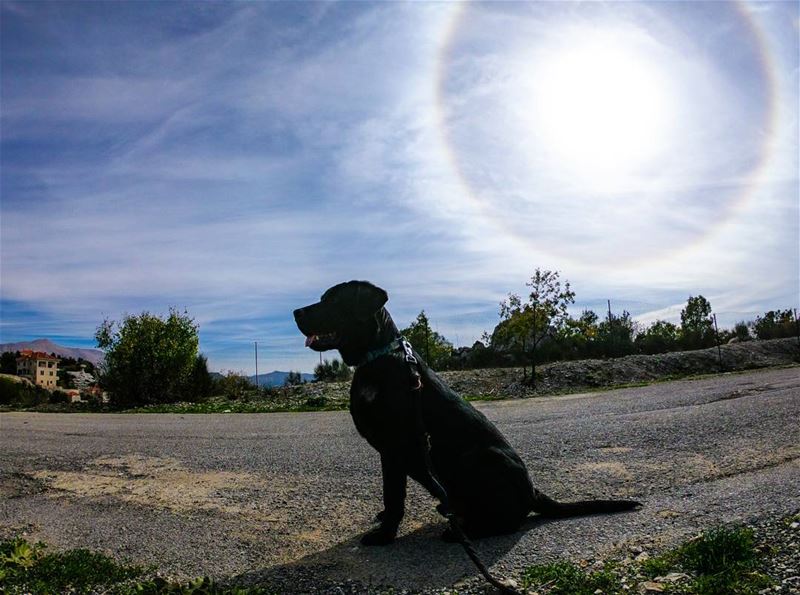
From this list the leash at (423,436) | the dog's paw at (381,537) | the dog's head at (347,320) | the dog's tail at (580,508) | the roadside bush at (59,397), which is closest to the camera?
the leash at (423,436)

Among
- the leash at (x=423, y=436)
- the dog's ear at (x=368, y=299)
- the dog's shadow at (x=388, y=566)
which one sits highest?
the dog's ear at (x=368, y=299)

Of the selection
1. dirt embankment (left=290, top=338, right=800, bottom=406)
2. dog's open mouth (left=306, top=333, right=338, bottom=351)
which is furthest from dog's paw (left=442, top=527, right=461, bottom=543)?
dirt embankment (left=290, top=338, right=800, bottom=406)

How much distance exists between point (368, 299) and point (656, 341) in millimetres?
31584

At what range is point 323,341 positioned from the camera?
4070 mm

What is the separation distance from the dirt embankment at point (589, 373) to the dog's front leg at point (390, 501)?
14.4 m

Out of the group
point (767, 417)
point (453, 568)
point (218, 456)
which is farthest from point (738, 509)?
point (218, 456)

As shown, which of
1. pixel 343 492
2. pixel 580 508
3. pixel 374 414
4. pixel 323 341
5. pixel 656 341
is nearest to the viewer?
pixel 374 414

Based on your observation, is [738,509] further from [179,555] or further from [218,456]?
[218,456]

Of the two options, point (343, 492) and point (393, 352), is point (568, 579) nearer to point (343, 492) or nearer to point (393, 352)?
point (393, 352)

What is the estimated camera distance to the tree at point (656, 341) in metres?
31.2

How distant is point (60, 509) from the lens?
18.1 ft

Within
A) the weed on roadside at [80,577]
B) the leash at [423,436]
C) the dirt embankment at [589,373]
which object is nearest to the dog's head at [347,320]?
the leash at [423,436]

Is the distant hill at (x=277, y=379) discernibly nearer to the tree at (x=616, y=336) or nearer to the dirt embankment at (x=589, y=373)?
the dirt embankment at (x=589, y=373)

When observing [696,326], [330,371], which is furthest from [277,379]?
[696,326]
